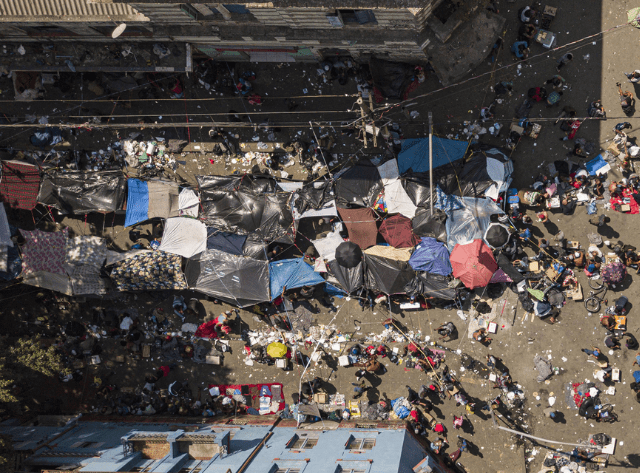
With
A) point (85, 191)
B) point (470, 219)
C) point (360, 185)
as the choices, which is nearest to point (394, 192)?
point (360, 185)

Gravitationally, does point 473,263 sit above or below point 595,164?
below

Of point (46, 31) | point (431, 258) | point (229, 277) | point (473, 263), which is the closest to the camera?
point (46, 31)

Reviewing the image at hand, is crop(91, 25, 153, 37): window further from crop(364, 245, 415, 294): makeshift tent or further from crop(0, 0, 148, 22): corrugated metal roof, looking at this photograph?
crop(364, 245, 415, 294): makeshift tent

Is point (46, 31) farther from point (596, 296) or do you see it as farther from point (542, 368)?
point (596, 296)

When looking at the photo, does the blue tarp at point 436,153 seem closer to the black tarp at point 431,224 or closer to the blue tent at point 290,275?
the black tarp at point 431,224

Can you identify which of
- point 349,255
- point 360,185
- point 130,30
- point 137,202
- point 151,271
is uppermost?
point 130,30

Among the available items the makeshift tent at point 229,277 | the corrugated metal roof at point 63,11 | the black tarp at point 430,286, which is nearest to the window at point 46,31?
the corrugated metal roof at point 63,11
